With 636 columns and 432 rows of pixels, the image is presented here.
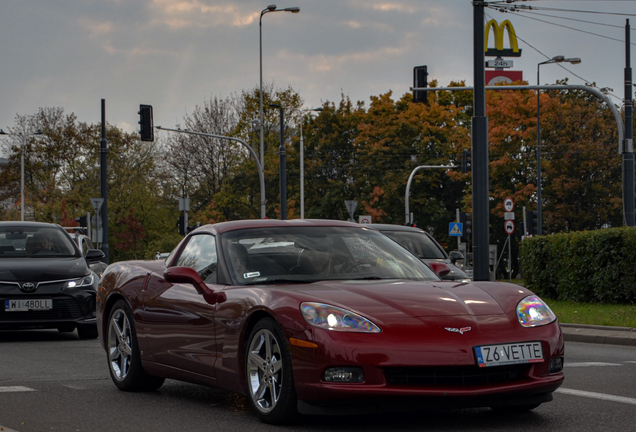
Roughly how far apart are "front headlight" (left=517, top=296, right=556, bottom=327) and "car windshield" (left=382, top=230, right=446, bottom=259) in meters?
10.4

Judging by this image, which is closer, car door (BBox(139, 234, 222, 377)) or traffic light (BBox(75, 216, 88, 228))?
car door (BBox(139, 234, 222, 377))

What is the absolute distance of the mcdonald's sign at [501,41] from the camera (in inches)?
1588

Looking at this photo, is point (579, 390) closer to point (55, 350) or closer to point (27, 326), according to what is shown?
point (55, 350)

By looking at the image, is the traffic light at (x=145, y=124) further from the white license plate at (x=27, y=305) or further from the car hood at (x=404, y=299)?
the car hood at (x=404, y=299)

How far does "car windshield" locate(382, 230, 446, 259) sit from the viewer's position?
1694 centimetres

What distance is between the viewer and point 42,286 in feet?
42.7

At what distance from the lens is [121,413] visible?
691 cm

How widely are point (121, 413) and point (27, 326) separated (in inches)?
253

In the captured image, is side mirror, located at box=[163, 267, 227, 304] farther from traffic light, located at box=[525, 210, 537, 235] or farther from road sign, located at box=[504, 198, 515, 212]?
road sign, located at box=[504, 198, 515, 212]

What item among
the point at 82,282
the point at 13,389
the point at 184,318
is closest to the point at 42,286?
the point at 82,282

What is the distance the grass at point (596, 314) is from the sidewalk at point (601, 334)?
0.95 feet

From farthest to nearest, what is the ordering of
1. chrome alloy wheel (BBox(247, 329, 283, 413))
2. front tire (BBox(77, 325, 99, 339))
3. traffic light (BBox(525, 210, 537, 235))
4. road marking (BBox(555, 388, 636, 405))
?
traffic light (BBox(525, 210, 537, 235)) < front tire (BBox(77, 325, 99, 339)) < road marking (BBox(555, 388, 636, 405)) < chrome alloy wheel (BBox(247, 329, 283, 413))

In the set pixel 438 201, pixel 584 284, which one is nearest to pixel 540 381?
pixel 584 284

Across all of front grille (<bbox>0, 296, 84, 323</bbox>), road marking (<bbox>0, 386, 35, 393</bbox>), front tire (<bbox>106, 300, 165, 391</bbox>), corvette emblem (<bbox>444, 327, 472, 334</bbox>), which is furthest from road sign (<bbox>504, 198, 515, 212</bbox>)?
corvette emblem (<bbox>444, 327, 472, 334</bbox>)
